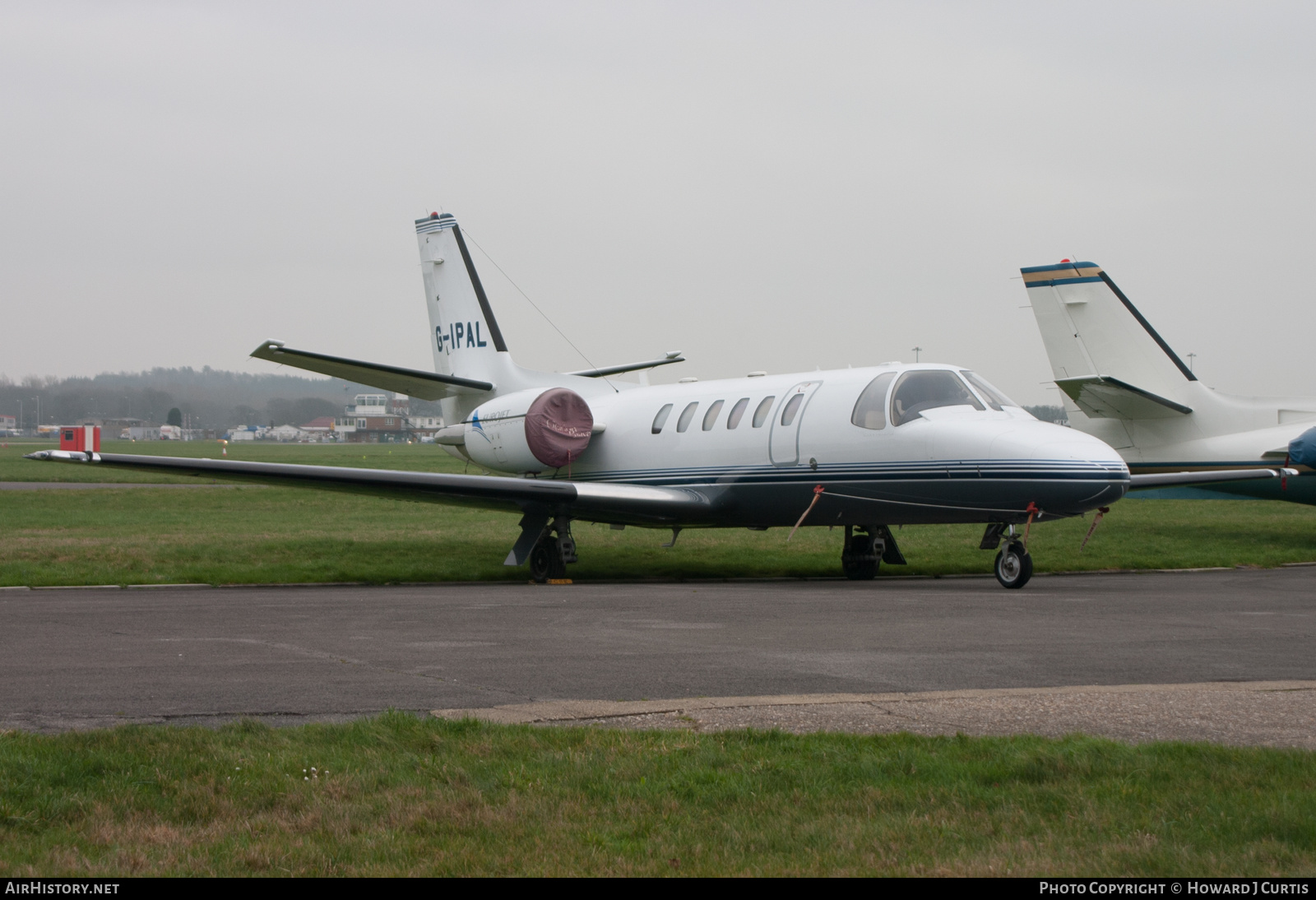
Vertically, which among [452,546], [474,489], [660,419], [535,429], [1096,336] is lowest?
[452,546]

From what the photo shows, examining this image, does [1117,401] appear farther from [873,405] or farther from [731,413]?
[873,405]

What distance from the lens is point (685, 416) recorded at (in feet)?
61.8

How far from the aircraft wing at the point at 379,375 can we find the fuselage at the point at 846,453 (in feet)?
4.24

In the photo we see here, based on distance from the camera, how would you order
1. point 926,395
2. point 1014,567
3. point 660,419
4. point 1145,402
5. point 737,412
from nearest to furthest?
point 1014,567, point 926,395, point 737,412, point 660,419, point 1145,402

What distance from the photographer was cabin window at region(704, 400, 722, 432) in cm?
1830

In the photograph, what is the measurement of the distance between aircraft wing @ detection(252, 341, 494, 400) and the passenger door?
6069 mm

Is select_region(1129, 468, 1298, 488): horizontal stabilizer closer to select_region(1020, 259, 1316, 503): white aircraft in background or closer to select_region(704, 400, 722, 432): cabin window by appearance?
select_region(1020, 259, 1316, 503): white aircraft in background

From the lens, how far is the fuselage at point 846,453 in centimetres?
1457

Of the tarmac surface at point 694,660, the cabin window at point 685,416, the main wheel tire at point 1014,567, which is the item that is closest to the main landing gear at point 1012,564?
the main wheel tire at point 1014,567

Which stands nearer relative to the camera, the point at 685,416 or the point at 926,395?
the point at 926,395

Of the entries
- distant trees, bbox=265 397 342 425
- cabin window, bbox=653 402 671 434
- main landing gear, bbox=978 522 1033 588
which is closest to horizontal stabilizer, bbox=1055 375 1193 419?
Answer: cabin window, bbox=653 402 671 434

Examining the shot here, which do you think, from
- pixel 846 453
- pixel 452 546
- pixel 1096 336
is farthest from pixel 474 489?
pixel 1096 336

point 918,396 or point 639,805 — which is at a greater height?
point 918,396

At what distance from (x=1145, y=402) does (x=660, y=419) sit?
1011cm
